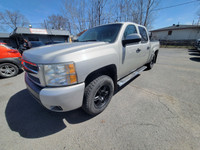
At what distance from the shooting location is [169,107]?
6.94 feet

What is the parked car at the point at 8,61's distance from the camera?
12.8 feet

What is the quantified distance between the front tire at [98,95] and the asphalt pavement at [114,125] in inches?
8.2

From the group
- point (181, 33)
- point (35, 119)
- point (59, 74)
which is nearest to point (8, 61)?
point (35, 119)

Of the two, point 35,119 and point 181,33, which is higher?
point 181,33

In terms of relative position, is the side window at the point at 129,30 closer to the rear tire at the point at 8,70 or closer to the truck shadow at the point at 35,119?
the truck shadow at the point at 35,119

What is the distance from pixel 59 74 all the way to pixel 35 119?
4.75 feet

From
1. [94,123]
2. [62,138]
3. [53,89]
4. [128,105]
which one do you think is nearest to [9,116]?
[62,138]

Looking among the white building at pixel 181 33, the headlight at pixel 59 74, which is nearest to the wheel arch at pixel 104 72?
the headlight at pixel 59 74

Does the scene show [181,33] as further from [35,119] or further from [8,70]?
[8,70]

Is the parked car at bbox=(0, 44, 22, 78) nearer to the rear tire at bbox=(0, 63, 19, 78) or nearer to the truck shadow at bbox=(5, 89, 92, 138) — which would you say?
the rear tire at bbox=(0, 63, 19, 78)

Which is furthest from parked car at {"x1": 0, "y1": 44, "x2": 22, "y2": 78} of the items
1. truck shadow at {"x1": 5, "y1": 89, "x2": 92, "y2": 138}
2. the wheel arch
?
the wheel arch

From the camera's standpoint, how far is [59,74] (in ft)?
4.12

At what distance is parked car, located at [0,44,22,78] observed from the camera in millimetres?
3896

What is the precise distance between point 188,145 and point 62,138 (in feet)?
6.71
